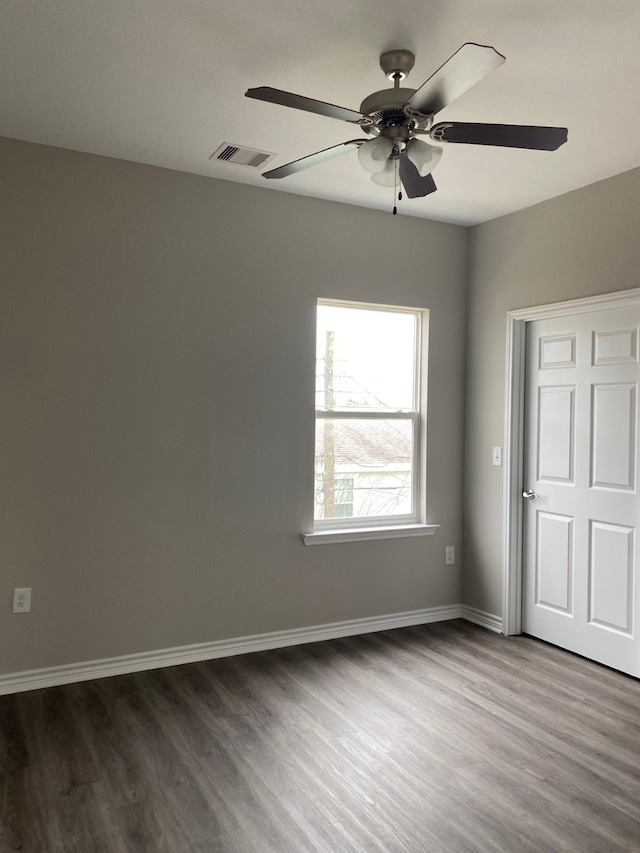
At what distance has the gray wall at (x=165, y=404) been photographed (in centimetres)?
317

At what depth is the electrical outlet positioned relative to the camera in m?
3.14

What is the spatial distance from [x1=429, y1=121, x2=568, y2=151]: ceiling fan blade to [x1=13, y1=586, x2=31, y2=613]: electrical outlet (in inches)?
106

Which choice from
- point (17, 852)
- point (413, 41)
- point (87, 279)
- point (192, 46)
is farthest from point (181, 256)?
point (17, 852)

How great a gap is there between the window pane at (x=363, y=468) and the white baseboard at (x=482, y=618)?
0.78 m

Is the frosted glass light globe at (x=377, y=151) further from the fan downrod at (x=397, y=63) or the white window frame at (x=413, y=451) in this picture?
the white window frame at (x=413, y=451)

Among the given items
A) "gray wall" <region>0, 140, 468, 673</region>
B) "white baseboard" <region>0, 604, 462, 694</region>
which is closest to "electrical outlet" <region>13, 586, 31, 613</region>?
"gray wall" <region>0, 140, 468, 673</region>

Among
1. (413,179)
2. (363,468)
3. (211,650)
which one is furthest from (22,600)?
(413,179)

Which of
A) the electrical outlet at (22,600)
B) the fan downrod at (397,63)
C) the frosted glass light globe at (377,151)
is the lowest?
the electrical outlet at (22,600)

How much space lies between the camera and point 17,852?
6.53 ft

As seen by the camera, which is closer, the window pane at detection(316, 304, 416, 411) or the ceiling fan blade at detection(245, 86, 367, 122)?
the ceiling fan blade at detection(245, 86, 367, 122)

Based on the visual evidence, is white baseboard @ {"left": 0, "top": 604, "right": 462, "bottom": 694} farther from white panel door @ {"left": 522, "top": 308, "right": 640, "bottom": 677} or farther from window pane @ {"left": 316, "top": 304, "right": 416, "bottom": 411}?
window pane @ {"left": 316, "top": 304, "right": 416, "bottom": 411}

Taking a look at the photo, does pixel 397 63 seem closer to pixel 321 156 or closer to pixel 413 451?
pixel 321 156

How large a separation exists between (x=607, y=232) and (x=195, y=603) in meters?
2.99

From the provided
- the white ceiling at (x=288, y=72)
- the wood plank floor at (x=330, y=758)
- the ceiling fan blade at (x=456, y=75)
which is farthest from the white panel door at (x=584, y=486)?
the ceiling fan blade at (x=456, y=75)
